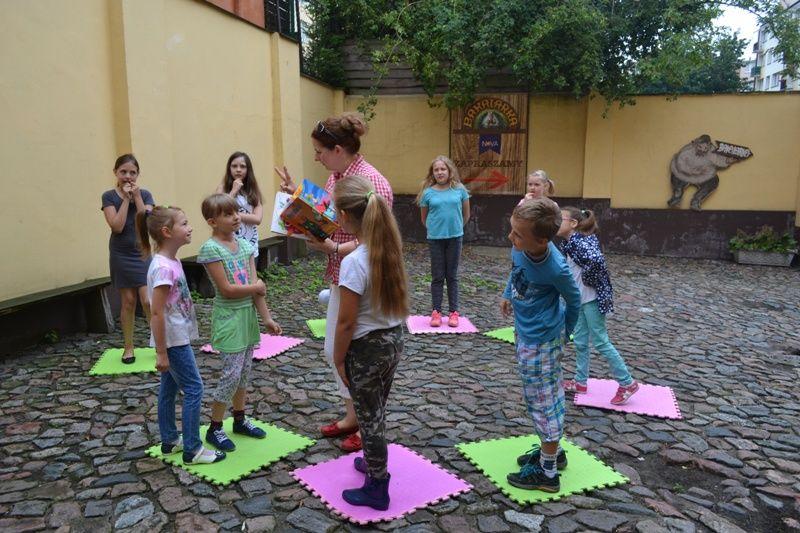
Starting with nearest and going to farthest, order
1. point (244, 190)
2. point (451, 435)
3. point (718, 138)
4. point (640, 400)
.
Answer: point (451, 435)
point (640, 400)
point (244, 190)
point (718, 138)

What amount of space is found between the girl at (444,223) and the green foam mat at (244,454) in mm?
3025

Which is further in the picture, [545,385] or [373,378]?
[545,385]

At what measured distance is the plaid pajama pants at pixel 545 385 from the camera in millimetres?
3176

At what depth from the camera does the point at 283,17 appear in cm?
1067

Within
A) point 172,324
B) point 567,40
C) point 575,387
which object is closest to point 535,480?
point 575,387

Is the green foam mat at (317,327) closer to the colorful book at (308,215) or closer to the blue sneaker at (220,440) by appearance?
the blue sneaker at (220,440)

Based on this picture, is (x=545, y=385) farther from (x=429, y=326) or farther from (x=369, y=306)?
(x=429, y=326)

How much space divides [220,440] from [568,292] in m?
2.22

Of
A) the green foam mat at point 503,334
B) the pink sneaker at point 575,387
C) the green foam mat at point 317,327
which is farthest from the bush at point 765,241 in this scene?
the green foam mat at point 317,327

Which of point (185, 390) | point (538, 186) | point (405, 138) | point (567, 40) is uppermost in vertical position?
point (567, 40)

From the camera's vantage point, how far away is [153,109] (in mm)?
7012

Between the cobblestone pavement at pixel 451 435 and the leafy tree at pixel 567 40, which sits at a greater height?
the leafy tree at pixel 567 40

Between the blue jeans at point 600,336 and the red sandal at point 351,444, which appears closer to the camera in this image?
the red sandal at point 351,444

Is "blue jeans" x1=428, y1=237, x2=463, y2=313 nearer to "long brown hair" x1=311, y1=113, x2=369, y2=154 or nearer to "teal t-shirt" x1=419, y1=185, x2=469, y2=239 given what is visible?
"teal t-shirt" x1=419, y1=185, x2=469, y2=239
